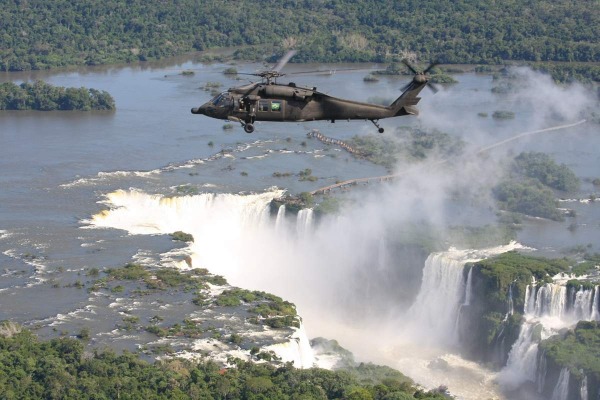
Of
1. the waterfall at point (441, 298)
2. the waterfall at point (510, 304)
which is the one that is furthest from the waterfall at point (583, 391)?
the waterfall at point (441, 298)

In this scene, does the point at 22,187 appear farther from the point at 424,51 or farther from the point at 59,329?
the point at 424,51

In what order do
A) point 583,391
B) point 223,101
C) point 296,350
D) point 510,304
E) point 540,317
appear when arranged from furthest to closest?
point 510,304
point 540,317
point 583,391
point 296,350
point 223,101

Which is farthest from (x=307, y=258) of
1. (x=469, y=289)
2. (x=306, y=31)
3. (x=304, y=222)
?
(x=306, y=31)

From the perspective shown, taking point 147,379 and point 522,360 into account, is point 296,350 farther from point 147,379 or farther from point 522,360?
point 522,360

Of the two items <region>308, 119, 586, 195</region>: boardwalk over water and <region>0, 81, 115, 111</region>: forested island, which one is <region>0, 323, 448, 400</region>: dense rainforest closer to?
<region>308, 119, 586, 195</region>: boardwalk over water

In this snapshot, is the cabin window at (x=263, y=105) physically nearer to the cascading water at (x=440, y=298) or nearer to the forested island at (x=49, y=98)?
the cascading water at (x=440, y=298)

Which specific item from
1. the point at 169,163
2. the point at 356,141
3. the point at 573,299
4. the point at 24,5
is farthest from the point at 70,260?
the point at 24,5

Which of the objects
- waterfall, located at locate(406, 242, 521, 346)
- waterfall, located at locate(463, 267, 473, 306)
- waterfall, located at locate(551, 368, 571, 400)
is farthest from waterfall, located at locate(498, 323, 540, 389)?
waterfall, located at locate(406, 242, 521, 346)
